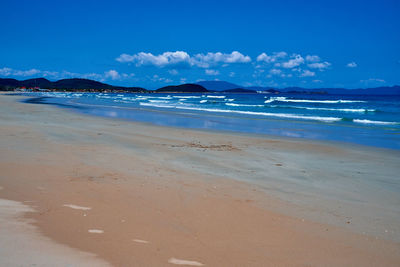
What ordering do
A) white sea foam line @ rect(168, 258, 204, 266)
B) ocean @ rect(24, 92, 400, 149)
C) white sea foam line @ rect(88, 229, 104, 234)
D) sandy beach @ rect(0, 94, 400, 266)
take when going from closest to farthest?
white sea foam line @ rect(168, 258, 204, 266) → sandy beach @ rect(0, 94, 400, 266) → white sea foam line @ rect(88, 229, 104, 234) → ocean @ rect(24, 92, 400, 149)

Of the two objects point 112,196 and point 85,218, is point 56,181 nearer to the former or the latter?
point 112,196

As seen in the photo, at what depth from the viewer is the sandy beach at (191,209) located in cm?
351

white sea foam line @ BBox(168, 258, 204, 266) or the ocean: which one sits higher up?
the ocean

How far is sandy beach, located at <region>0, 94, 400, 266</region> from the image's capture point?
351 centimetres

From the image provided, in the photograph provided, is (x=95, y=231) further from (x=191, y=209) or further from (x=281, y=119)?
(x=281, y=119)

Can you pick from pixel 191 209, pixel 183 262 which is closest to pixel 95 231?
pixel 183 262

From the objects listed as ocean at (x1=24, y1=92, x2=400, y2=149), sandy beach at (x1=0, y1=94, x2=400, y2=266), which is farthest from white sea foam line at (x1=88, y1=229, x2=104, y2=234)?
ocean at (x1=24, y1=92, x2=400, y2=149)

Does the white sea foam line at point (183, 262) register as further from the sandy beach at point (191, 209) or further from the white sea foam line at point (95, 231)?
the white sea foam line at point (95, 231)

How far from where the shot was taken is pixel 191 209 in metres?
4.92

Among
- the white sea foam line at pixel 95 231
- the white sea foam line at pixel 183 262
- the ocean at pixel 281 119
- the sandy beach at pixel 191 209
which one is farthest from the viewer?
the ocean at pixel 281 119

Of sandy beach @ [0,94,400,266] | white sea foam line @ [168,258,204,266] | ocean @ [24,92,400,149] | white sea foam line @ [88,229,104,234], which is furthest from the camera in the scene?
ocean @ [24,92,400,149]

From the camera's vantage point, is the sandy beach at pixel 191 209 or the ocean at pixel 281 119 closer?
the sandy beach at pixel 191 209

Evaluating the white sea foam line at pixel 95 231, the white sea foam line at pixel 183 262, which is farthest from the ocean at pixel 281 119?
the white sea foam line at pixel 95 231

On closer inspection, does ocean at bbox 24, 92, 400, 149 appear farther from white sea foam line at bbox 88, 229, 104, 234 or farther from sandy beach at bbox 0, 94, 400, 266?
white sea foam line at bbox 88, 229, 104, 234
